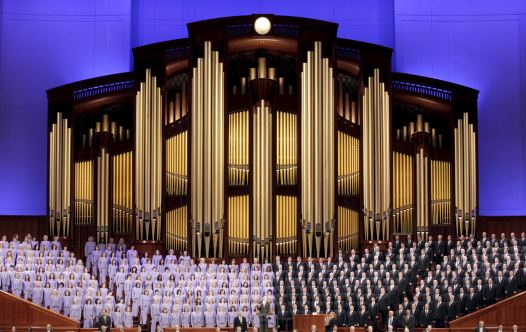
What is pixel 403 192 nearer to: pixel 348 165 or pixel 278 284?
pixel 348 165

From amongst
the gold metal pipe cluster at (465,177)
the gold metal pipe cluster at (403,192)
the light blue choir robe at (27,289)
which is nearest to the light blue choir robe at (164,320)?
the light blue choir robe at (27,289)

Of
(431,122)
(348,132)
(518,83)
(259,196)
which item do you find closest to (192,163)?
(259,196)

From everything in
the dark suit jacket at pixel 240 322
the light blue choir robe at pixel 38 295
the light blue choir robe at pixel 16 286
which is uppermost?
the light blue choir robe at pixel 16 286

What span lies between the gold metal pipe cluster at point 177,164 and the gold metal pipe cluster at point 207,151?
1.14ft

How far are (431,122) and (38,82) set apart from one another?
26.4 feet

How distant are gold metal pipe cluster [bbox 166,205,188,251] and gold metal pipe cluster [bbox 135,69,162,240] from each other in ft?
0.69

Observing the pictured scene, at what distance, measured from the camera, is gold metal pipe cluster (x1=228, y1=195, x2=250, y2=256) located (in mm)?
21766

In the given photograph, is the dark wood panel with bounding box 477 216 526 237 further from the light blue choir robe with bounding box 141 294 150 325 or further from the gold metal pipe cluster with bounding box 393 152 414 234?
the light blue choir robe with bounding box 141 294 150 325

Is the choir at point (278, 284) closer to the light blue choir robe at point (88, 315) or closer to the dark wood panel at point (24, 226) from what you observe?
the light blue choir robe at point (88, 315)

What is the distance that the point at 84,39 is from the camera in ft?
80.5

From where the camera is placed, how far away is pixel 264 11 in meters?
24.8

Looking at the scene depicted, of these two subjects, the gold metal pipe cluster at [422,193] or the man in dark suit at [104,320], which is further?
the gold metal pipe cluster at [422,193]

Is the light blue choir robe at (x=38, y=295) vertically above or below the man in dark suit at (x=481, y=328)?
above

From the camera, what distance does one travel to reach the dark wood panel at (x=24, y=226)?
22.9 meters
